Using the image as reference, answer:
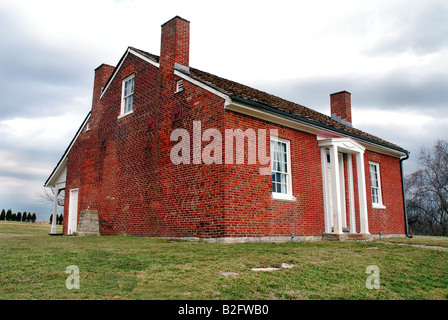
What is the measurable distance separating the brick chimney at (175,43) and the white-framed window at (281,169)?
15.2ft

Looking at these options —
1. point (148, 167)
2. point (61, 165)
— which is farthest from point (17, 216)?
point (148, 167)

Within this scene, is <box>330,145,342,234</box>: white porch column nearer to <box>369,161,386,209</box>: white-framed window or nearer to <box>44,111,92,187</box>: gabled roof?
<box>369,161,386,209</box>: white-framed window

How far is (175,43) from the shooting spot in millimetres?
13789

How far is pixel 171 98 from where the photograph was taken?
13.5 m

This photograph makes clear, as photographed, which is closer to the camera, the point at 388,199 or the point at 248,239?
the point at 248,239

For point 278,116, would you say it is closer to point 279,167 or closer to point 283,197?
point 279,167

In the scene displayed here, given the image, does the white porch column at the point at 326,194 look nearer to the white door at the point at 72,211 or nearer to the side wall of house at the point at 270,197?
the side wall of house at the point at 270,197

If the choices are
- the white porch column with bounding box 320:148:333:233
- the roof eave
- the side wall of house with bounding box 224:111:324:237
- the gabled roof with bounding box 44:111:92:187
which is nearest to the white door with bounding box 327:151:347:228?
the white porch column with bounding box 320:148:333:233

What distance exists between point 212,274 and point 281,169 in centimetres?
724

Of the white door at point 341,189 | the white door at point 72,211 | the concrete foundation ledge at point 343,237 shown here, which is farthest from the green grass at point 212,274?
the white door at point 72,211

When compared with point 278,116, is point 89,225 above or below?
below

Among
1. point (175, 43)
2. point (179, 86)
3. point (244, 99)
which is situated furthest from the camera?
point (175, 43)

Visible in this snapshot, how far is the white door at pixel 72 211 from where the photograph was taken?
19.4 m
